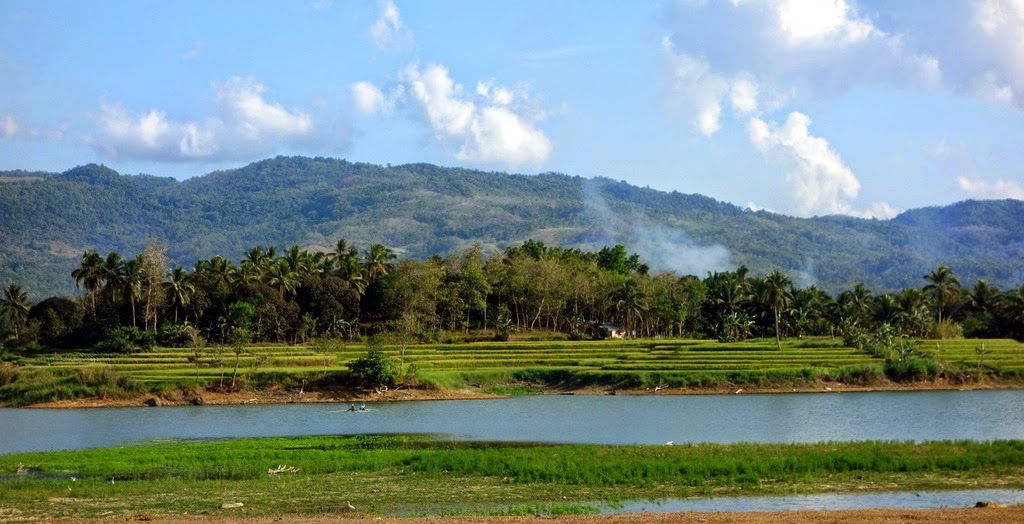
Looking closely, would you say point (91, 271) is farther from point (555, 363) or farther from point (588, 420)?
point (588, 420)

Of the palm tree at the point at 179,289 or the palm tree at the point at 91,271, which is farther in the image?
the palm tree at the point at 91,271

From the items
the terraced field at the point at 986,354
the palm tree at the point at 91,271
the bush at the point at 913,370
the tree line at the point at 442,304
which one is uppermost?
the palm tree at the point at 91,271

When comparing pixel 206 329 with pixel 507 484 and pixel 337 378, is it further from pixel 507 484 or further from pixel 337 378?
pixel 507 484

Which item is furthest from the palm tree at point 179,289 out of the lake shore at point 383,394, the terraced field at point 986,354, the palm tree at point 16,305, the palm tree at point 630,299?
the terraced field at point 986,354

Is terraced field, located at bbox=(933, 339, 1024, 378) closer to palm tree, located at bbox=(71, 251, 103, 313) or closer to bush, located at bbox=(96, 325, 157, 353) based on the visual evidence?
bush, located at bbox=(96, 325, 157, 353)

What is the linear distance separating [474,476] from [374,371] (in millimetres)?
46738

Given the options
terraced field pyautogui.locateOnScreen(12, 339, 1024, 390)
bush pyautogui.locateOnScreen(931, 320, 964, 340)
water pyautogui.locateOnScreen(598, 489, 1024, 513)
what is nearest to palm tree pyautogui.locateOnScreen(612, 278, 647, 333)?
terraced field pyautogui.locateOnScreen(12, 339, 1024, 390)

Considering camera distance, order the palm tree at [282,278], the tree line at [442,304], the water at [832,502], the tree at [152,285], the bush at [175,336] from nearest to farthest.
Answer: the water at [832,502] → the bush at [175,336] → the tree line at [442,304] → the tree at [152,285] → the palm tree at [282,278]

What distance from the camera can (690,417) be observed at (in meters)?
68.4

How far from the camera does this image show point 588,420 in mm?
68000

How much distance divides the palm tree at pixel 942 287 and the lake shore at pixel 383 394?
157 feet

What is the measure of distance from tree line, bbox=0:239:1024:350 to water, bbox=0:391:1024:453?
28.2 m

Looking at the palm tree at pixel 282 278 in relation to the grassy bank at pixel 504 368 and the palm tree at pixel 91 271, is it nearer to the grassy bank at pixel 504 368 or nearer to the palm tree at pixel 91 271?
the grassy bank at pixel 504 368

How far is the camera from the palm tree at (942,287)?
13612cm
